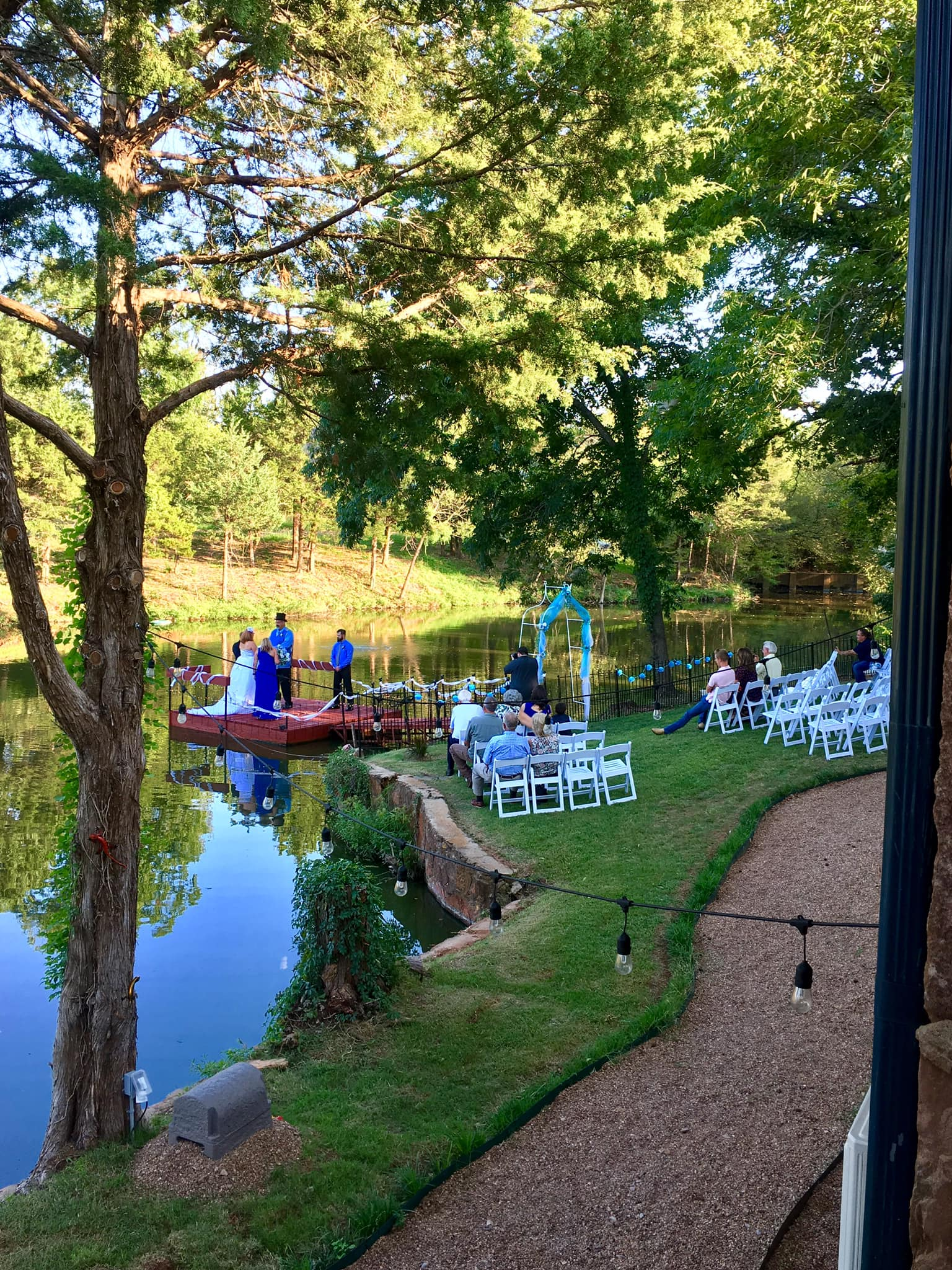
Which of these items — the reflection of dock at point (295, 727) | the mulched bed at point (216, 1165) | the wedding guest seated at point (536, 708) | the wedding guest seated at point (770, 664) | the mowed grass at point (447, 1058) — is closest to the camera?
the mowed grass at point (447, 1058)

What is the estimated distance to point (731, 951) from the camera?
7.04 meters

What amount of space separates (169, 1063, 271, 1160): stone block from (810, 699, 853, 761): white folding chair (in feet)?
27.6

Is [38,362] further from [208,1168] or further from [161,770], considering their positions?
[161,770]

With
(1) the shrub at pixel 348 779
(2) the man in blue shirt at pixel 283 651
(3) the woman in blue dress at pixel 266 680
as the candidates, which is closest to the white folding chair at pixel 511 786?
(1) the shrub at pixel 348 779

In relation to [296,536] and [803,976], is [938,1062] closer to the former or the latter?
[803,976]

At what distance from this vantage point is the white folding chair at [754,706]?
1379 centimetres

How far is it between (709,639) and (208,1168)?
31.3 m

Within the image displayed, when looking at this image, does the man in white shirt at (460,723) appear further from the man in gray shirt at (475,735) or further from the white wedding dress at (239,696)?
the white wedding dress at (239,696)

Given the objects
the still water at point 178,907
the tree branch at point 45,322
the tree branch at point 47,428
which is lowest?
the still water at point 178,907

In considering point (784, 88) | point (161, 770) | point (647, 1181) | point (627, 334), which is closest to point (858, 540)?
point (627, 334)

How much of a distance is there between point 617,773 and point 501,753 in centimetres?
133

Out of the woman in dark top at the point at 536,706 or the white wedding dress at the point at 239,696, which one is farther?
the white wedding dress at the point at 239,696

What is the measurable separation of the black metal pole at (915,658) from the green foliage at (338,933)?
4.14 metres

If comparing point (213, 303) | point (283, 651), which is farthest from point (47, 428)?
point (283, 651)
